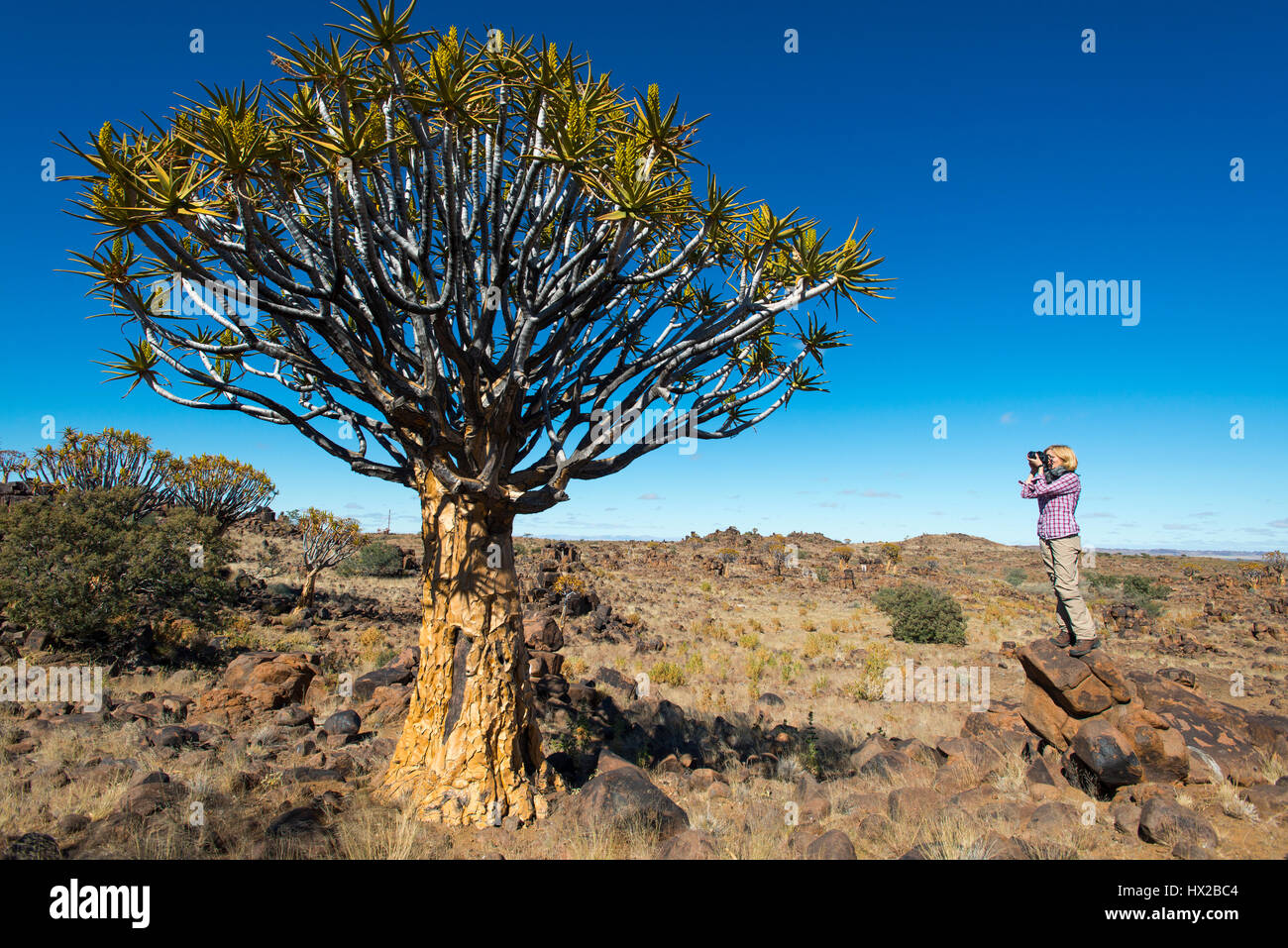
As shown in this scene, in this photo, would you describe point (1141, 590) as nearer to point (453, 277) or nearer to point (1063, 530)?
point (1063, 530)

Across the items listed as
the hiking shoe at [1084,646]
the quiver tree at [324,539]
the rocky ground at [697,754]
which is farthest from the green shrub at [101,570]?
the hiking shoe at [1084,646]

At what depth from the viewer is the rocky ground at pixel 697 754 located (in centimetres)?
459

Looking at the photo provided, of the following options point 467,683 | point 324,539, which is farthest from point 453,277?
point 324,539

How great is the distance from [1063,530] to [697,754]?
5.12 m

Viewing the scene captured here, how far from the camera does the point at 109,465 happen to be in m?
16.0

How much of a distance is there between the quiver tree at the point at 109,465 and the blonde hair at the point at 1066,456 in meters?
18.8

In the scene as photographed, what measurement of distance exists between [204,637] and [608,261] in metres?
12.5

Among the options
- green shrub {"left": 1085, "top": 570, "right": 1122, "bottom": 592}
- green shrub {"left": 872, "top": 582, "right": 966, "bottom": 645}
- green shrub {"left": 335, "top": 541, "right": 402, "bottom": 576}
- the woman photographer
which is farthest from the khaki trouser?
green shrub {"left": 1085, "top": 570, "right": 1122, "bottom": 592}

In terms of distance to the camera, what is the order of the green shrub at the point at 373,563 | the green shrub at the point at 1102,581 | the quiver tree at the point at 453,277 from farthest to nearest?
the green shrub at the point at 1102,581
the green shrub at the point at 373,563
the quiver tree at the point at 453,277

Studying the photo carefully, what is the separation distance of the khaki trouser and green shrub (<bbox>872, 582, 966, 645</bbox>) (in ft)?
33.5

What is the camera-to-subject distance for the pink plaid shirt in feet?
21.5

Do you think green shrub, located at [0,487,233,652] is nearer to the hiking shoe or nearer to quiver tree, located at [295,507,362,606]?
quiver tree, located at [295,507,362,606]

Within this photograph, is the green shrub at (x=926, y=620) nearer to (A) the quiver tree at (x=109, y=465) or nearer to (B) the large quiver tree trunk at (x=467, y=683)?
(B) the large quiver tree trunk at (x=467, y=683)
